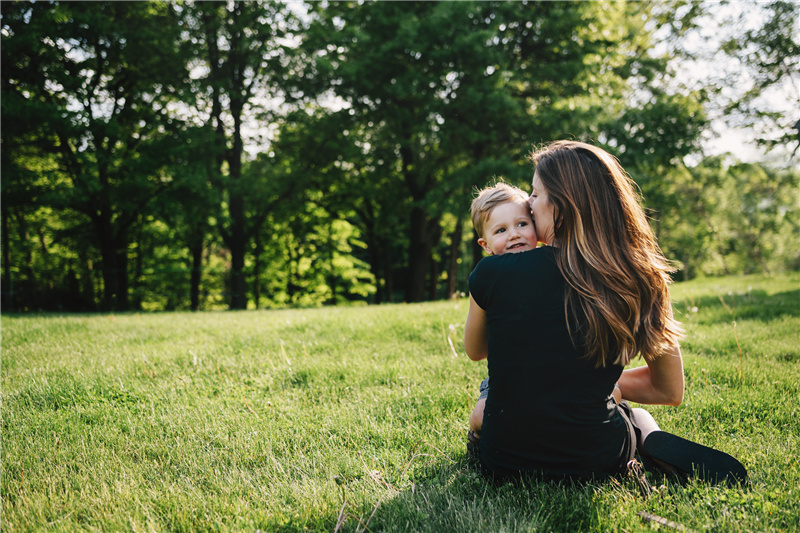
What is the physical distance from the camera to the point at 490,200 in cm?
282

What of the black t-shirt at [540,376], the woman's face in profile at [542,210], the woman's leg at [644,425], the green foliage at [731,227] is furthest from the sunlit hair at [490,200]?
the green foliage at [731,227]

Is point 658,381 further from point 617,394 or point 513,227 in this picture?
point 513,227

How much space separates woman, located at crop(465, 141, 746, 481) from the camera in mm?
2111

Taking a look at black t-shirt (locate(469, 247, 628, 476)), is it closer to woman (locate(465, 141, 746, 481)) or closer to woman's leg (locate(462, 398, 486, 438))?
woman (locate(465, 141, 746, 481))

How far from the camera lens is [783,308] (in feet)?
23.9

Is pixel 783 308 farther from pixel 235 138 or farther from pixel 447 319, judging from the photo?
pixel 235 138

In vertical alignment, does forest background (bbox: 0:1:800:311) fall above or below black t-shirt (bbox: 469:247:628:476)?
above

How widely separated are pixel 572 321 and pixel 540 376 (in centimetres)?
29

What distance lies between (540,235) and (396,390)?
2.19 m

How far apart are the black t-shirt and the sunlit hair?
650 millimetres

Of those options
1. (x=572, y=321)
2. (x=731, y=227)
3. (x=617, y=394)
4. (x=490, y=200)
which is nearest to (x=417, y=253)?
(x=490, y=200)

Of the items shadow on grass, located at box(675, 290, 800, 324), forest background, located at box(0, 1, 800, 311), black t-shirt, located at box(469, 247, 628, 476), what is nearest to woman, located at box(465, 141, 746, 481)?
black t-shirt, located at box(469, 247, 628, 476)

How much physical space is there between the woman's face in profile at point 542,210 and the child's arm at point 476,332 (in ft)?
1.76

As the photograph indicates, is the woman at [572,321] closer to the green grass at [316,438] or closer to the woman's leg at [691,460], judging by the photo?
the woman's leg at [691,460]
